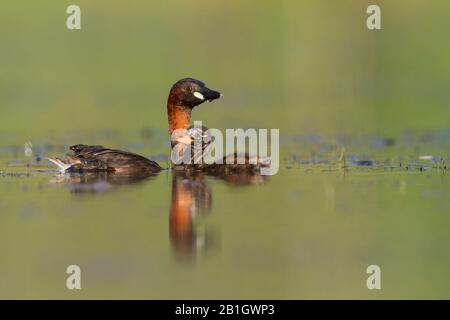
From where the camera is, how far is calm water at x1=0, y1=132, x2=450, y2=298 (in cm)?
737

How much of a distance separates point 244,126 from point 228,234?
8976 millimetres

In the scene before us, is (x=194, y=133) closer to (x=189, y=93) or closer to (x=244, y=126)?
(x=189, y=93)

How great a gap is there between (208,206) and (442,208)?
2213mm

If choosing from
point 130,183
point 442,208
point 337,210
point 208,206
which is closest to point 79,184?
point 130,183

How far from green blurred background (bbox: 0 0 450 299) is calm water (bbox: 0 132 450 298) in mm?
24

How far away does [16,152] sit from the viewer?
14.5 metres

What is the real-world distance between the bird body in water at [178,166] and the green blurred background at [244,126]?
0.37m

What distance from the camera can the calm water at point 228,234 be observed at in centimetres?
737

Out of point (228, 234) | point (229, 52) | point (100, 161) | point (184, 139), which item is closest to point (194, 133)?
point (184, 139)

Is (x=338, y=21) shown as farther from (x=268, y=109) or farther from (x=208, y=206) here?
(x=208, y=206)

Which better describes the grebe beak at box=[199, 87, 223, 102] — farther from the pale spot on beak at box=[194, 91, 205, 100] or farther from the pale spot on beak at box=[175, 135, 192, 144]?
the pale spot on beak at box=[175, 135, 192, 144]

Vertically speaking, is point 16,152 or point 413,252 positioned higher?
point 16,152

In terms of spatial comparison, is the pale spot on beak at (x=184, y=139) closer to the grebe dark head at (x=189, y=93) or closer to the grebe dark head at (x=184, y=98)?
the grebe dark head at (x=184, y=98)

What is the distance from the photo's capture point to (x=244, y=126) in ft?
57.7
